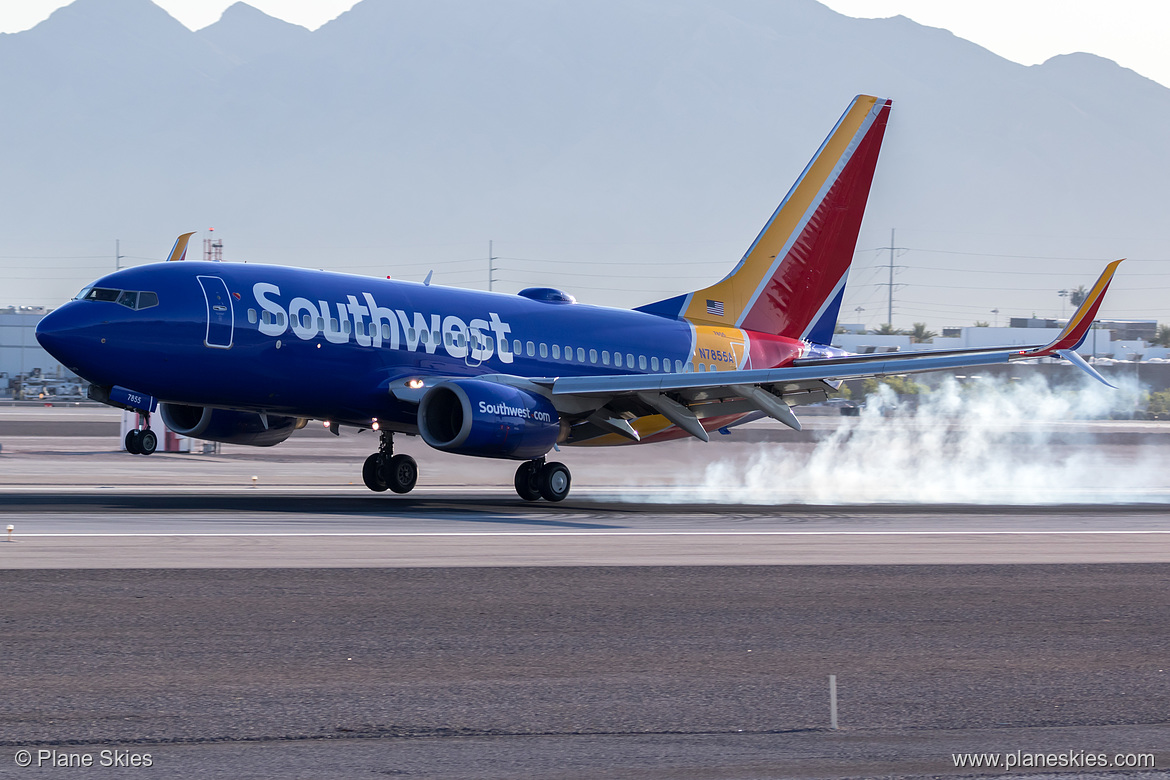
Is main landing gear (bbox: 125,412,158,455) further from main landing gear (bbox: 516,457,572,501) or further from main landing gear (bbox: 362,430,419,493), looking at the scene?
main landing gear (bbox: 516,457,572,501)

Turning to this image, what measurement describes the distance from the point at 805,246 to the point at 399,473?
520 inches

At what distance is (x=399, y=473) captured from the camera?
101ft

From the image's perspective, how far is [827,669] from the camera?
1112 centimetres

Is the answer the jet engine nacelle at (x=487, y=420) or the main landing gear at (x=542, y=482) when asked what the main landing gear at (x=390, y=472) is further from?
the jet engine nacelle at (x=487, y=420)

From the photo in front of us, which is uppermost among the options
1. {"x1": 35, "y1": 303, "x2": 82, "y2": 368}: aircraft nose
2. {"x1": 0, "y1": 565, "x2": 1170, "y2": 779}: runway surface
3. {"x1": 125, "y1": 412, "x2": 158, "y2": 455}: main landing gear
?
{"x1": 35, "y1": 303, "x2": 82, "y2": 368}: aircraft nose

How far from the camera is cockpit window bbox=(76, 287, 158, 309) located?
80.1 feet

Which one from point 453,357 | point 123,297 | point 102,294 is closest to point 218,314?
point 123,297

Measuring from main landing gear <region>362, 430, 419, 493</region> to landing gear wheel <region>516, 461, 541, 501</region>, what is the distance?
3061 millimetres

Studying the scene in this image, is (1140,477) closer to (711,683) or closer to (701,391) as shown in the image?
(701,391)

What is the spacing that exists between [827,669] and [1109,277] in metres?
17.2

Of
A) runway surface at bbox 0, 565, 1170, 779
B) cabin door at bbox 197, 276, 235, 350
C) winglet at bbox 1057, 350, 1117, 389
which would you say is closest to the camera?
runway surface at bbox 0, 565, 1170, 779

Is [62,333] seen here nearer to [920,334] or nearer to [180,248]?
[180,248]

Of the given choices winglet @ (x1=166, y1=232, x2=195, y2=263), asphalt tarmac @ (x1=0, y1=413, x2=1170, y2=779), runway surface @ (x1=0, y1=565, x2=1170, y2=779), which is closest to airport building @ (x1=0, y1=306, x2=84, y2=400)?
winglet @ (x1=166, y1=232, x2=195, y2=263)

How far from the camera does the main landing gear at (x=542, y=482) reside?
2908 centimetres
